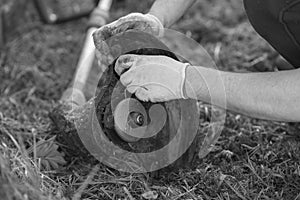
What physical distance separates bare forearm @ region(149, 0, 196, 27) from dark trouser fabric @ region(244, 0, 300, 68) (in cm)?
32

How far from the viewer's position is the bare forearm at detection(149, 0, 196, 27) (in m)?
2.15

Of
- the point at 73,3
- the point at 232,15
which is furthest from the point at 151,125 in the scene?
the point at 73,3

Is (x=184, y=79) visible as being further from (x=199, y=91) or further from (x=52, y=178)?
(x=52, y=178)

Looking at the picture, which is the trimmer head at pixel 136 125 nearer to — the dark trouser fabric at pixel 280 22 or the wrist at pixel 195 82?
the wrist at pixel 195 82

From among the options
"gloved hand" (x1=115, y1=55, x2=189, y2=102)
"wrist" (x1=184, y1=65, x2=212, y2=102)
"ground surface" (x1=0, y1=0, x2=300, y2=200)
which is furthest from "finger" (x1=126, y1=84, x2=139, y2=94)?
"ground surface" (x1=0, y1=0, x2=300, y2=200)

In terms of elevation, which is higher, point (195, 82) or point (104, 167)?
point (195, 82)

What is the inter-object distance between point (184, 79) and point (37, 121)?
2.69 ft

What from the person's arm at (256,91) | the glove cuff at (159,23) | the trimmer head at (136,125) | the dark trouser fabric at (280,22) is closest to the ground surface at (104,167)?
the trimmer head at (136,125)

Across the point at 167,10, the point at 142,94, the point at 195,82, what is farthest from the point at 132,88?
the point at 167,10

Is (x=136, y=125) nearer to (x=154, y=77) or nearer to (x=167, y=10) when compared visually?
(x=154, y=77)

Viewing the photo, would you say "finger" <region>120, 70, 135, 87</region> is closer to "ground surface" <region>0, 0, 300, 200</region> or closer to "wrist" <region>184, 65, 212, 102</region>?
"wrist" <region>184, 65, 212, 102</region>

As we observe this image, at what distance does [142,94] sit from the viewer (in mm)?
1827

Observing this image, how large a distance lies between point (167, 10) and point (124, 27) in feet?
0.92

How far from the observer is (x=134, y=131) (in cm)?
187
